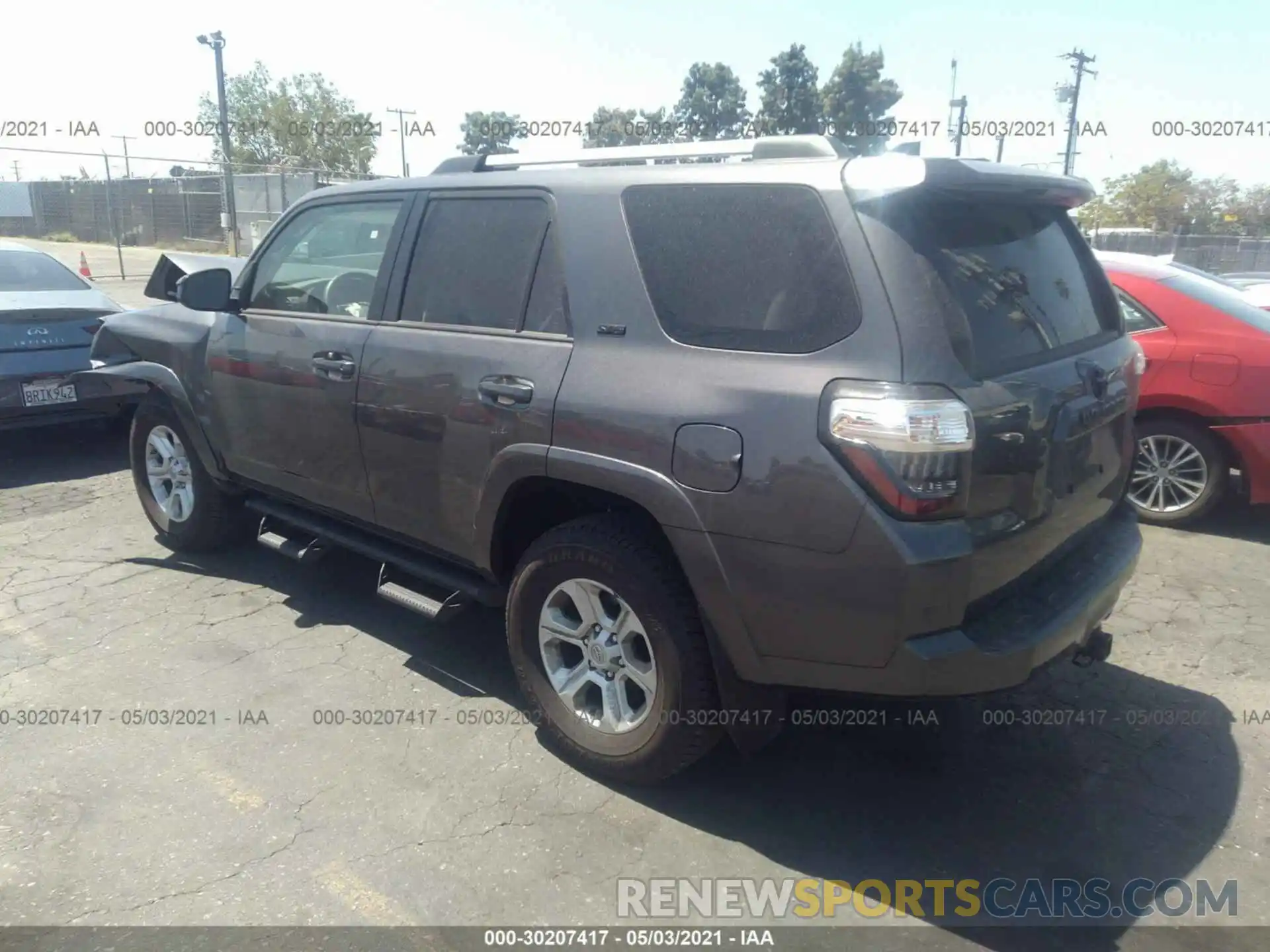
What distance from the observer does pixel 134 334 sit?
205 inches

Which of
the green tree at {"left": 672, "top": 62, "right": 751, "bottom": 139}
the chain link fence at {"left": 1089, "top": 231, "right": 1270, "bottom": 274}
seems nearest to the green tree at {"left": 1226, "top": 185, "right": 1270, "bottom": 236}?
the chain link fence at {"left": 1089, "top": 231, "right": 1270, "bottom": 274}

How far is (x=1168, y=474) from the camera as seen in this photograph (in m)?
5.86

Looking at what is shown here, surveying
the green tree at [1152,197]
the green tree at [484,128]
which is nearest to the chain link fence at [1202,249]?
the green tree at [1152,197]

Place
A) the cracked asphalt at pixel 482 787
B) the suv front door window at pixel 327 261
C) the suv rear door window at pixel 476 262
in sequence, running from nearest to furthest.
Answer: the cracked asphalt at pixel 482 787, the suv rear door window at pixel 476 262, the suv front door window at pixel 327 261

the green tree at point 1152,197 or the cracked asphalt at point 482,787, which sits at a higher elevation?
the green tree at point 1152,197

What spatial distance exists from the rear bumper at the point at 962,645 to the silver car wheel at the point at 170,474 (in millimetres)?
3454

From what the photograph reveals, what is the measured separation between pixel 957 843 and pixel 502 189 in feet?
8.90

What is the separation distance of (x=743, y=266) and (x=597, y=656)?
1.36m

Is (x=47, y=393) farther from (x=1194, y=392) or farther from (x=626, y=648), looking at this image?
(x=1194, y=392)

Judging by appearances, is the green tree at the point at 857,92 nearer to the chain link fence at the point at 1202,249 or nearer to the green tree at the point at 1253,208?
the green tree at the point at 1253,208

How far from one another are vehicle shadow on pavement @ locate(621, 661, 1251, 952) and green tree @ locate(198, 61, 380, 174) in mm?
39021

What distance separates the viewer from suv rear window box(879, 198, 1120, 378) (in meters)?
2.63

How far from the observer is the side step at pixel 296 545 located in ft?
14.3

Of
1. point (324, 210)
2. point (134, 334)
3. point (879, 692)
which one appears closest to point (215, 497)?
point (134, 334)
